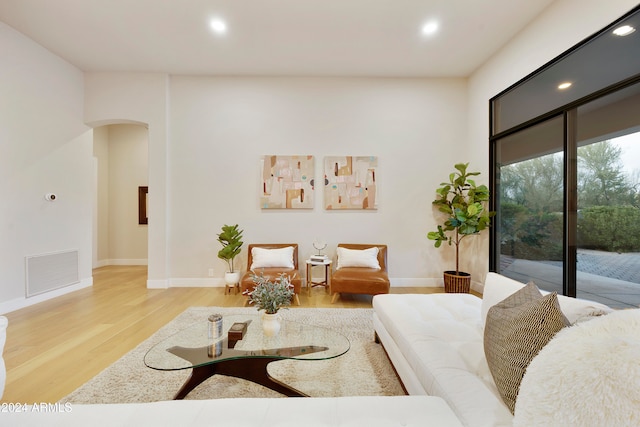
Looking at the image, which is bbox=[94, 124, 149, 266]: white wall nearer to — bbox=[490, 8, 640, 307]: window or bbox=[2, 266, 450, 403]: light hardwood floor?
bbox=[2, 266, 450, 403]: light hardwood floor

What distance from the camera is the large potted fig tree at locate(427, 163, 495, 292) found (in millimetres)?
3969

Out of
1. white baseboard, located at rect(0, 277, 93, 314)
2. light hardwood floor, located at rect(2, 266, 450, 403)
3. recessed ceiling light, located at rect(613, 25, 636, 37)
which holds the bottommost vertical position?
light hardwood floor, located at rect(2, 266, 450, 403)

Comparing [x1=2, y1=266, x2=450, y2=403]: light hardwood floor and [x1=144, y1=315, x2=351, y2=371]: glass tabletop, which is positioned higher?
[x1=144, y1=315, x2=351, y2=371]: glass tabletop

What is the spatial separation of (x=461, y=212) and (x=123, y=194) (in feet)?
23.7

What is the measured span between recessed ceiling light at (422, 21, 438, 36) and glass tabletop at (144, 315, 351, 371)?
147 inches

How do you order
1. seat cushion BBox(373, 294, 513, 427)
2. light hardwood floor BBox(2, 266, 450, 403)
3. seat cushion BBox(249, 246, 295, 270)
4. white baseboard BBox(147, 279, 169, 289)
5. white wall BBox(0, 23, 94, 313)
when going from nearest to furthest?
seat cushion BBox(373, 294, 513, 427)
light hardwood floor BBox(2, 266, 450, 403)
white wall BBox(0, 23, 94, 313)
seat cushion BBox(249, 246, 295, 270)
white baseboard BBox(147, 279, 169, 289)

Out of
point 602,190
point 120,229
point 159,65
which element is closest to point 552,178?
point 602,190

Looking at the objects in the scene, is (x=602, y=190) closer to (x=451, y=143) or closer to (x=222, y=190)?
(x=451, y=143)

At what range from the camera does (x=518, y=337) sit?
3.76ft

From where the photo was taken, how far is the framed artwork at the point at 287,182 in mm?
4609

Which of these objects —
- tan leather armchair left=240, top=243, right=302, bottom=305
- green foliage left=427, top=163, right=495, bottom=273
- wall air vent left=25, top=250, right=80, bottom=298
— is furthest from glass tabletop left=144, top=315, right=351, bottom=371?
wall air vent left=25, top=250, right=80, bottom=298

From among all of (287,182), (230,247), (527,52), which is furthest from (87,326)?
(527,52)

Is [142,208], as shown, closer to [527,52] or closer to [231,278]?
[231,278]

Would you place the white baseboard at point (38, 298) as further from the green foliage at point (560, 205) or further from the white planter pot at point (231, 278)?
the green foliage at point (560, 205)
